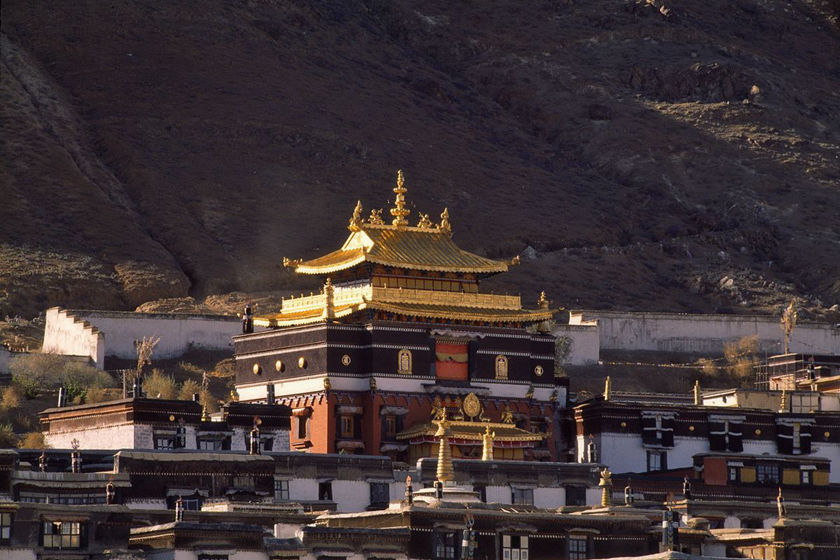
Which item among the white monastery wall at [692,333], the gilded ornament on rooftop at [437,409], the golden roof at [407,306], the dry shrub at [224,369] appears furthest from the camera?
the white monastery wall at [692,333]

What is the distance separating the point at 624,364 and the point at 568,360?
5105 mm

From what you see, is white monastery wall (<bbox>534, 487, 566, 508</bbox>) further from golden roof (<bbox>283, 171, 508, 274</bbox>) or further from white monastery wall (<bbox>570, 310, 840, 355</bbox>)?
white monastery wall (<bbox>570, 310, 840, 355</bbox>)

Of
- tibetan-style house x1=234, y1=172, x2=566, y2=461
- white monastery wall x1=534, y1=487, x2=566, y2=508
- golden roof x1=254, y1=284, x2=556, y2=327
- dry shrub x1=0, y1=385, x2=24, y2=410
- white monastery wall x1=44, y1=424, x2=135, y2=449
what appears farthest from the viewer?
dry shrub x1=0, y1=385, x2=24, y2=410

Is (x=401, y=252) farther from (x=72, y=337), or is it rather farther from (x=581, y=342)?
(x=581, y=342)

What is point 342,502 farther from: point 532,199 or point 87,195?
point 532,199

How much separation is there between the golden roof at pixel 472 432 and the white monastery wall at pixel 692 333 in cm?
4594

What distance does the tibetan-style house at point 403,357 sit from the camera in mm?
94750

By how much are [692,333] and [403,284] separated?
4725 centimetres

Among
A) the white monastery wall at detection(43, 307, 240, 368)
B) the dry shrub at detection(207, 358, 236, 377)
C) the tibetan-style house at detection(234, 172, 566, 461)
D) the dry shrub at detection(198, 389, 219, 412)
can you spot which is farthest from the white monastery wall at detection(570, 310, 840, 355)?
the tibetan-style house at detection(234, 172, 566, 461)

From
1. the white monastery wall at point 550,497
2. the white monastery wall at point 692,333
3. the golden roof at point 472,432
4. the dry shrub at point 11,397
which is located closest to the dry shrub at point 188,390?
the dry shrub at point 11,397

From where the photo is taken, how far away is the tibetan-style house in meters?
94.8

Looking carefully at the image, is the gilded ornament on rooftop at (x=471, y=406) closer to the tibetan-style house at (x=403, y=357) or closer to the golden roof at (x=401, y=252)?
the tibetan-style house at (x=403, y=357)

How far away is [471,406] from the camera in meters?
96.1

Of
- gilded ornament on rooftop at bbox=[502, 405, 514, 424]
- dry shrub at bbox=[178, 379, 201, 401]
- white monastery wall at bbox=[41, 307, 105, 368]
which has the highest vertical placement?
white monastery wall at bbox=[41, 307, 105, 368]
